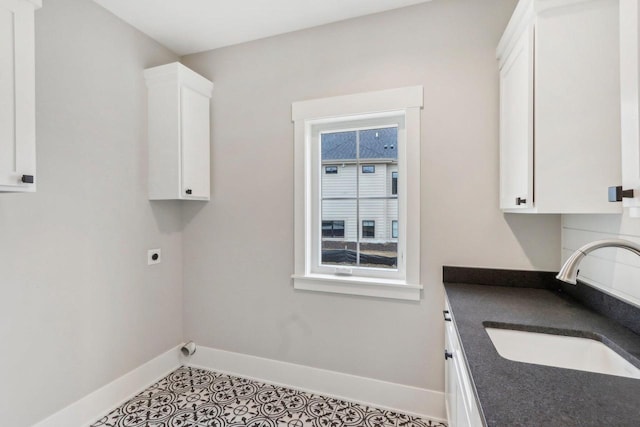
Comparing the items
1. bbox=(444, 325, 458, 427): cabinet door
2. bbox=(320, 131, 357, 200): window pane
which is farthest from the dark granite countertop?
bbox=(320, 131, 357, 200): window pane

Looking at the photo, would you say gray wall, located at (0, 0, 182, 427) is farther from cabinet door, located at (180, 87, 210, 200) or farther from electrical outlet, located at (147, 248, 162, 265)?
cabinet door, located at (180, 87, 210, 200)

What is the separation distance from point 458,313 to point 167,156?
6.98 ft

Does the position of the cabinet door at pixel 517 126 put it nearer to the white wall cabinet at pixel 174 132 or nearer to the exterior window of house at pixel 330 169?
the exterior window of house at pixel 330 169

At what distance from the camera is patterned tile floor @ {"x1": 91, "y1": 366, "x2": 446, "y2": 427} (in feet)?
6.10

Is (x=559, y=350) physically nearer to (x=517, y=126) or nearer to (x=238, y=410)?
(x=517, y=126)

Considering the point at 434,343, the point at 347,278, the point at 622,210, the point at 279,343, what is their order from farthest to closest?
1. the point at 279,343
2. the point at 347,278
3. the point at 434,343
4. the point at 622,210

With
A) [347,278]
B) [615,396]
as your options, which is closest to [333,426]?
[347,278]

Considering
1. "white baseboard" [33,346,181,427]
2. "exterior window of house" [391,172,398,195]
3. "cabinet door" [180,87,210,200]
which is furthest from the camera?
"cabinet door" [180,87,210,200]

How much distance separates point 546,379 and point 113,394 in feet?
8.08

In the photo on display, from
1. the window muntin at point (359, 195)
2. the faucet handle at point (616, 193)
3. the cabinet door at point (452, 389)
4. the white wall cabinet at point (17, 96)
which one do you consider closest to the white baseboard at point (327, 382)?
the cabinet door at point (452, 389)

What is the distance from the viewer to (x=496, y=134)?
1810 millimetres

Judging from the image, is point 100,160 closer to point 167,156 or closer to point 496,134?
point 167,156

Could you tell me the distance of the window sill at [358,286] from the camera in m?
1.98

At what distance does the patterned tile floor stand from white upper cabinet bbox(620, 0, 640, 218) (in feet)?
5.66
